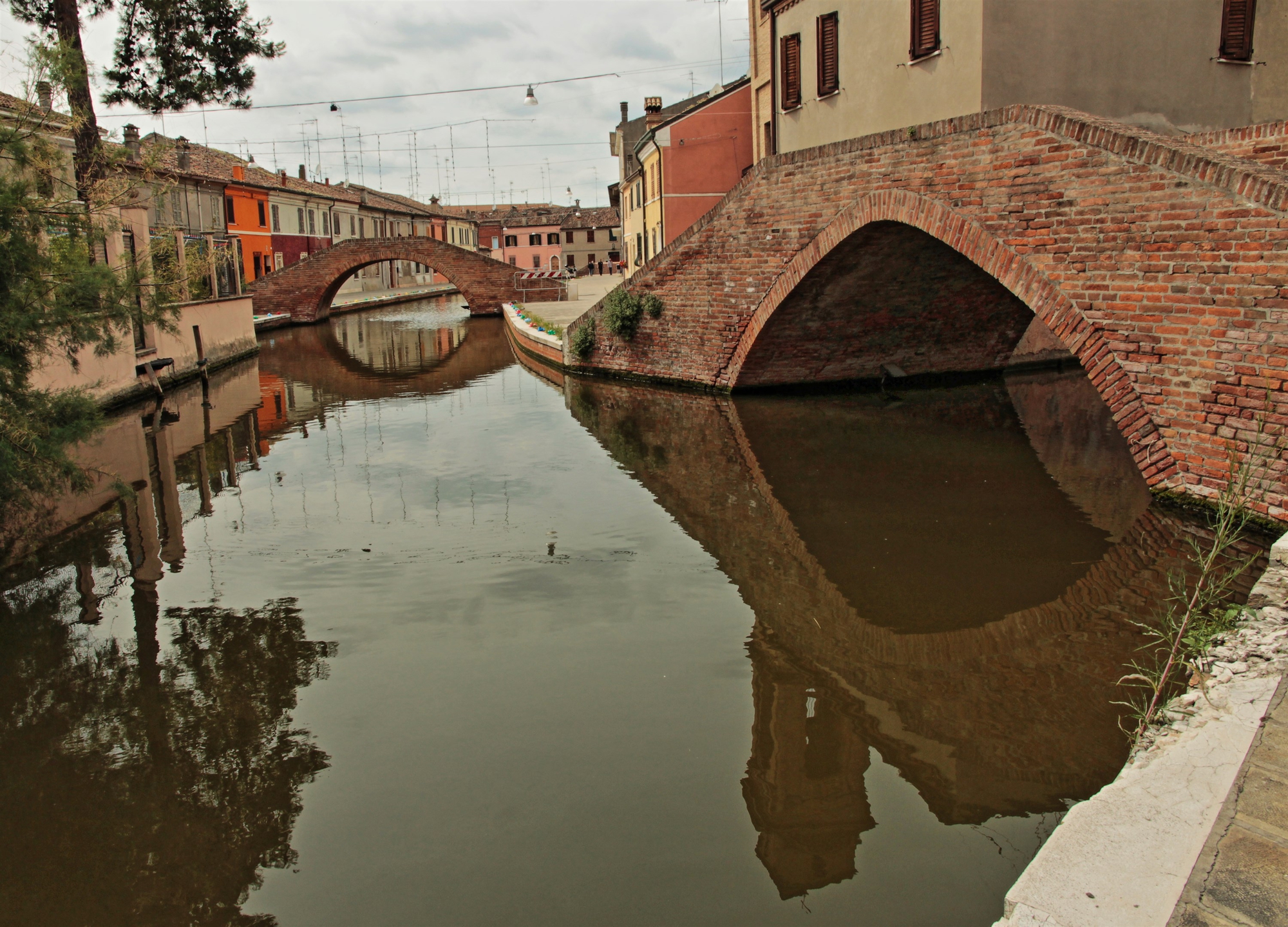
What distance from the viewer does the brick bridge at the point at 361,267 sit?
33.1 metres

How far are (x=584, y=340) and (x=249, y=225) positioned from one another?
25694 mm

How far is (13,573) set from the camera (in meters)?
7.23

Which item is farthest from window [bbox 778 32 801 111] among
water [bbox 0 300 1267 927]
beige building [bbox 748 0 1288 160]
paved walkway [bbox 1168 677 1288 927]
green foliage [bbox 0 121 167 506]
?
paved walkway [bbox 1168 677 1288 927]

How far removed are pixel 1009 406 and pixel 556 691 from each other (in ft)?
32.0

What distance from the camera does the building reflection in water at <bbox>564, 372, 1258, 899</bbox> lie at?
4.22m

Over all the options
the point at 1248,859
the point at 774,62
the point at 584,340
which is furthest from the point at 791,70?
the point at 1248,859

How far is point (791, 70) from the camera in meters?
14.8

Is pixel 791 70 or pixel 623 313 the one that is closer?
pixel 791 70

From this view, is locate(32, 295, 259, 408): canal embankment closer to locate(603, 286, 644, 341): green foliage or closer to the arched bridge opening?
locate(603, 286, 644, 341): green foliage

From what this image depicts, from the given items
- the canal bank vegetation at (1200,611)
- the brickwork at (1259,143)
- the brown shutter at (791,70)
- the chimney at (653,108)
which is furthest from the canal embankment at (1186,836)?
the chimney at (653,108)

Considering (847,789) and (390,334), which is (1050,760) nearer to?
(847,789)

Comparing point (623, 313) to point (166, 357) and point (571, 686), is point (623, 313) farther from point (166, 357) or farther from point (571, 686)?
point (571, 686)

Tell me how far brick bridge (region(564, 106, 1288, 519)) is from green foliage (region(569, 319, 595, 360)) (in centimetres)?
276

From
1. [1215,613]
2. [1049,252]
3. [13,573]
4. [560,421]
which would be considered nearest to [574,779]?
[1215,613]
